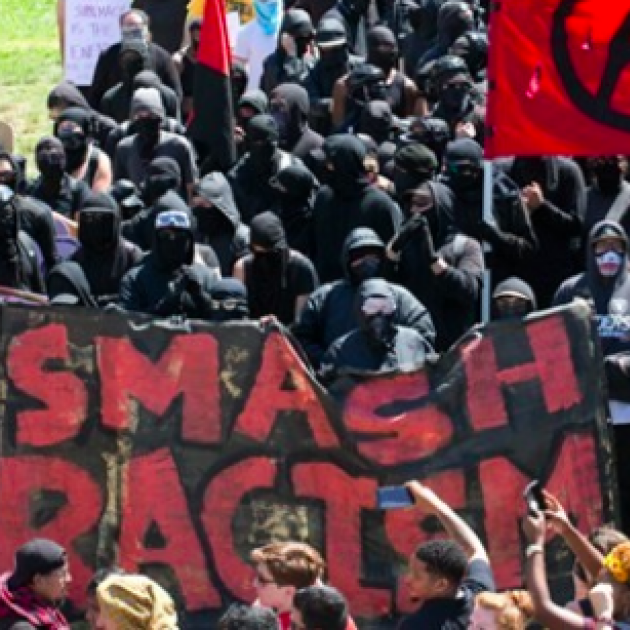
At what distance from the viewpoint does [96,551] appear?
11.9 metres

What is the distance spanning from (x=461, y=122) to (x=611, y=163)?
214 centimetres

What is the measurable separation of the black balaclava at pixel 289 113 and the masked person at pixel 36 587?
724cm

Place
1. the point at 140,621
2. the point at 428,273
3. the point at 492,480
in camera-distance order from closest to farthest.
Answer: the point at 140,621, the point at 492,480, the point at 428,273

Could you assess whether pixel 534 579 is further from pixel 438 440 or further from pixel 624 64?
pixel 624 64

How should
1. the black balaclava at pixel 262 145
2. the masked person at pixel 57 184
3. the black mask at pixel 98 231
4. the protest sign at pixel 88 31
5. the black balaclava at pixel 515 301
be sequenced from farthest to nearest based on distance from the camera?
the protest sign at pixel 88 31 < the masked person at pixel 57 184 < the black balaclava at pixel 262 145 < the black mask at pixel 98 231 < the black balaclava at pixel 515 301

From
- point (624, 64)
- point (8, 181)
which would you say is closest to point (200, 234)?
point (8, 181)

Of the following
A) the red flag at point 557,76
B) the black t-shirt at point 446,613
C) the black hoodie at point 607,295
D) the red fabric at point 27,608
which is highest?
the red flag at point 557,76

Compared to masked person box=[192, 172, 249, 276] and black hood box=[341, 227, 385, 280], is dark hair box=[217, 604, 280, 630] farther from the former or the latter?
masked person box=[192, 172, 249, 276]

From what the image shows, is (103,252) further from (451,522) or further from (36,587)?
(451,522)

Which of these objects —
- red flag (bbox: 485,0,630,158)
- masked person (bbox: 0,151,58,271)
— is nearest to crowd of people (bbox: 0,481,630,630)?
red flag (bbox: 485,0,630,158)

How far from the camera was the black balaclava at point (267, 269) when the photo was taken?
14.4 meters

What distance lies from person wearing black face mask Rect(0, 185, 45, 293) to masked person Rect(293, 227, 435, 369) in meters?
1.66

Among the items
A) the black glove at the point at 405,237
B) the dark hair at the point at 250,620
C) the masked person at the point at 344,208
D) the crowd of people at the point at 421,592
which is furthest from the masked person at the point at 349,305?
the dark hair at the point at 250,620

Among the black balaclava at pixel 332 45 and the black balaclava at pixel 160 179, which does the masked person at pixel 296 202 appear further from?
the black balaclava at pixel 332 45
